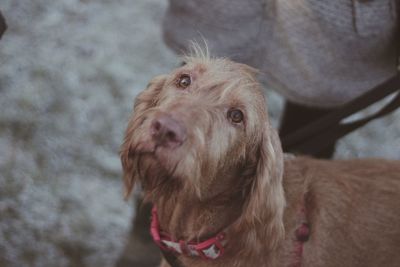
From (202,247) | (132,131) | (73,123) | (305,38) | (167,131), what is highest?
(167,131)

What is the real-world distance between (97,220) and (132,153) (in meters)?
1.68

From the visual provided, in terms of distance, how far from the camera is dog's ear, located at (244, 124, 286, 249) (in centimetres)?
223

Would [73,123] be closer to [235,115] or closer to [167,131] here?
[235,115]

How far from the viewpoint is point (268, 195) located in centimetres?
224

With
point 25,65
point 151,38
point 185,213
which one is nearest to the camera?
point 185,213

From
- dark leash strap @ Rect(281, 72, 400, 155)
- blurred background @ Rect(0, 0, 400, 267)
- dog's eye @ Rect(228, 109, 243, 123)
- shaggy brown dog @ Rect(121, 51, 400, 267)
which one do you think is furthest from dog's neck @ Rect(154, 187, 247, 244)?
blurred background @ Rect(0, 0, 400, 267)

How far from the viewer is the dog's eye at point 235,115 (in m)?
2.27

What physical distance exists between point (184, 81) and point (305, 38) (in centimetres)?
75

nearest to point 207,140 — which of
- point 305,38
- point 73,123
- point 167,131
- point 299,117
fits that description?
point 167,131

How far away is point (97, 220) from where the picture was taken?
12.0ft

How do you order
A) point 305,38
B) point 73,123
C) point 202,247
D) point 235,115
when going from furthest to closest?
point 73,123
point 305,38
point 202,247
point 235,115

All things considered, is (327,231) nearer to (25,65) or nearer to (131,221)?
(131,221)

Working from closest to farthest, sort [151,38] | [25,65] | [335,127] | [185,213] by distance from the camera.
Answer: [185,213], [335,127], [25,65], [151,38]

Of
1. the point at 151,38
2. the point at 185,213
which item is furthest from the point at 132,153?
the point at 151,38
